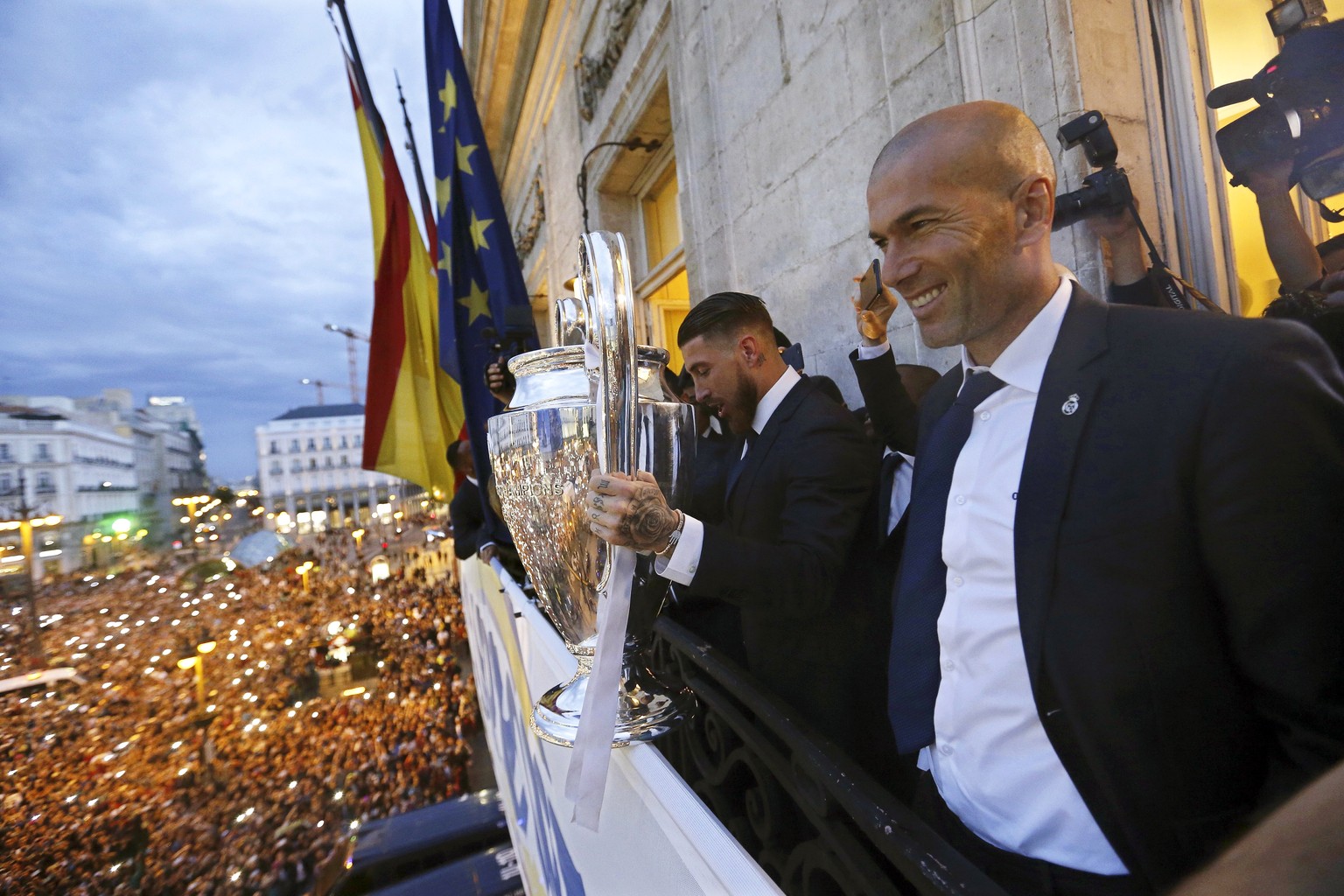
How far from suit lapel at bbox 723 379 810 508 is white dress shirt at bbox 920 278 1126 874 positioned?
1.83 feet

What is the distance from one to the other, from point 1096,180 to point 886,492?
0.82 m

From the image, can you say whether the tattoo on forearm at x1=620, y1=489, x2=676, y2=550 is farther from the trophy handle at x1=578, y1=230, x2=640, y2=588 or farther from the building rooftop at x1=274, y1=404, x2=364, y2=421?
the building rooftop at x1=274, y1=404, x2=364, y2=421

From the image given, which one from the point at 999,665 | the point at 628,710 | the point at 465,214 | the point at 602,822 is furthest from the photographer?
the point at 465,214

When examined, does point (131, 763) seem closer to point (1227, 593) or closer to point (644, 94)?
point (644, 94)

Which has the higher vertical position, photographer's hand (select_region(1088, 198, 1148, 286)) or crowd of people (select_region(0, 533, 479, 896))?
photographer's hand (select_region(1088, 198, 1148, 286))

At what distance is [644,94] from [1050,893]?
4883 mm

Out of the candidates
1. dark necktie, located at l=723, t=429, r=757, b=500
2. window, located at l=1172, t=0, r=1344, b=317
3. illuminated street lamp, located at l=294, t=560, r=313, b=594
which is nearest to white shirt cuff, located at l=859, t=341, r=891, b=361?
dark necktie, located at l=723, t=429, r=757, b=500

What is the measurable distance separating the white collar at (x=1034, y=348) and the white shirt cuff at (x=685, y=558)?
45 centimetres

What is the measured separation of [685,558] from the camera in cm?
85

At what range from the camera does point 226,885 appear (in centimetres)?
622

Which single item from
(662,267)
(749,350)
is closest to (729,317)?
(749,350)

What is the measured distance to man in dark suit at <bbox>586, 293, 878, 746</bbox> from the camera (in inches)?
37.7

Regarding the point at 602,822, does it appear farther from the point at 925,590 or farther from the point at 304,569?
the point at 304,569

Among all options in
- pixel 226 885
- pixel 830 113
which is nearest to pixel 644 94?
pixel 830 113
